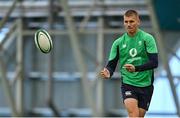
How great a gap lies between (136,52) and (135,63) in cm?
18

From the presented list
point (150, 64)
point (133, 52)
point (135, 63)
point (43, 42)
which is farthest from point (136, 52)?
point (43, 42)

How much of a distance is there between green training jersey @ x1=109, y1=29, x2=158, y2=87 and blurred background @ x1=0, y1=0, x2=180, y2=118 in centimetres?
2404

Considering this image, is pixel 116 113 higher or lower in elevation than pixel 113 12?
lower

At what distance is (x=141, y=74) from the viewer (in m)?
10.8

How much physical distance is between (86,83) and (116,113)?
6057 millimetres

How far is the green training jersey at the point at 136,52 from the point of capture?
10.8 meters

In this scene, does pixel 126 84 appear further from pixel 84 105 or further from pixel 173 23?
pixel 84 105

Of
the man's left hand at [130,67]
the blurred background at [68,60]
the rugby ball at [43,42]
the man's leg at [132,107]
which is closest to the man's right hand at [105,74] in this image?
the man's left hand at [130,67]

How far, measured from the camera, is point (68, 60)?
3819 cm

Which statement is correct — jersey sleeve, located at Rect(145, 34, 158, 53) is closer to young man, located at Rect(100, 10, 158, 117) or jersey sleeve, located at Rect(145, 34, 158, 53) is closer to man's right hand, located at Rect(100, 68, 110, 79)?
young man, located at Rect(100, 10, 158, 117)

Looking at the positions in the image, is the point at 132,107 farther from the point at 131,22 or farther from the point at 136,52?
the point at 131,22

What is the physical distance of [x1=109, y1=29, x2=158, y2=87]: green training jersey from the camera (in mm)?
10750

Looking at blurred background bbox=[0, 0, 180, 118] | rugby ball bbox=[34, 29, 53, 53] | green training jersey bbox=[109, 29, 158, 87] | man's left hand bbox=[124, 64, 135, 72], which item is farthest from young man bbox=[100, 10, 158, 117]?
blurred background bbox=[0, 0, 180, 118]

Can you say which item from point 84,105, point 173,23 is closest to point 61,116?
point 84,105
